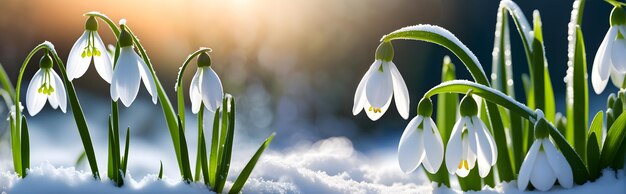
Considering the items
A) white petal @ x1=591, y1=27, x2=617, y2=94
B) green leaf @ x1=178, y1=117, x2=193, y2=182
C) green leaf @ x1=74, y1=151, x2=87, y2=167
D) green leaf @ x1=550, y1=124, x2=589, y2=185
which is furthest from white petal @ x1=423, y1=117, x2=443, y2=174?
green leaf @ x1=74, y1=151, x2=87, y2=167

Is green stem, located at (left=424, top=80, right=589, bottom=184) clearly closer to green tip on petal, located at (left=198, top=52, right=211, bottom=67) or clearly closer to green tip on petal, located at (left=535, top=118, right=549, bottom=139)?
green tip on petal, located at (left=535, top=118, right=549, bottom=139)

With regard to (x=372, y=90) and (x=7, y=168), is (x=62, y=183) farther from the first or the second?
(x=372, y=90)

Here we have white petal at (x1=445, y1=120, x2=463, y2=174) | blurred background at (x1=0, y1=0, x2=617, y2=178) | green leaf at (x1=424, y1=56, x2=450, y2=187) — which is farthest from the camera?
blurred background at (x1=0, y1=0, x2=617, y2=178)

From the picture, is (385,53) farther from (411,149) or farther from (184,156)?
(184,156)

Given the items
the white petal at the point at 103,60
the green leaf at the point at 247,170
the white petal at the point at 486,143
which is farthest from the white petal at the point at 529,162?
the white petal at the point at 103,60

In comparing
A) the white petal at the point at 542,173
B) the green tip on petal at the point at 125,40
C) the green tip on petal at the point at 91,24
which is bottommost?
the white petal at the point at 542,173

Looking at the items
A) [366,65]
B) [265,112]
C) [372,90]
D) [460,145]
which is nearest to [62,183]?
[372,90]

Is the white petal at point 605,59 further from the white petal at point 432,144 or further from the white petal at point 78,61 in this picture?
the white petal at point 78,61
